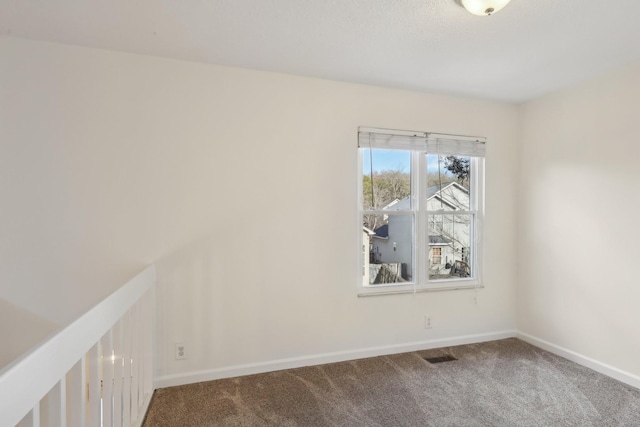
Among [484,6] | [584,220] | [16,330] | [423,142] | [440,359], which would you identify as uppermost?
[484,6]

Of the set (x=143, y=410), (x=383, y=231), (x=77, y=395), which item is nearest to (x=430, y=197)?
(x=383, y=231)

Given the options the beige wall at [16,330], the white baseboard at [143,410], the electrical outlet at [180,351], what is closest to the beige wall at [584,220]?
the electrical outlet at [180,351]

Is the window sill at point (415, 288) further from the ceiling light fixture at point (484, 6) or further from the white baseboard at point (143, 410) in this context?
the ceiling light fixture at point (484, 6)

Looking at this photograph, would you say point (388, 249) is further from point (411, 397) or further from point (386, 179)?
point (411, 397)

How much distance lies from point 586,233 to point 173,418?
3.62 metres

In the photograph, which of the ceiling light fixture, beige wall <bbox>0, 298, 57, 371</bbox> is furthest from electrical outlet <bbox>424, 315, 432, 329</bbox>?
beige wall <bbox>0, 298, 57, 371</bbox>

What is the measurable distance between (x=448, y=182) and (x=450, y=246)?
2.22ft

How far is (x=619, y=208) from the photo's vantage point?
273 cm

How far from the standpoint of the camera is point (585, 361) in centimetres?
296

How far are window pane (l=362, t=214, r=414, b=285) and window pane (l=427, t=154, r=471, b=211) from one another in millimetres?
373

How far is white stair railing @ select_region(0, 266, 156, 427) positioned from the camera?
825 mm

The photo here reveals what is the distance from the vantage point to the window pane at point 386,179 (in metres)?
3.20

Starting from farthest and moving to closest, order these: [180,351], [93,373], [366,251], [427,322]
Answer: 1. [427,322]
2. [366,251]
3. [180,351]
4. [93,373]

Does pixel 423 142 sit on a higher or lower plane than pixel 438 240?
higher
